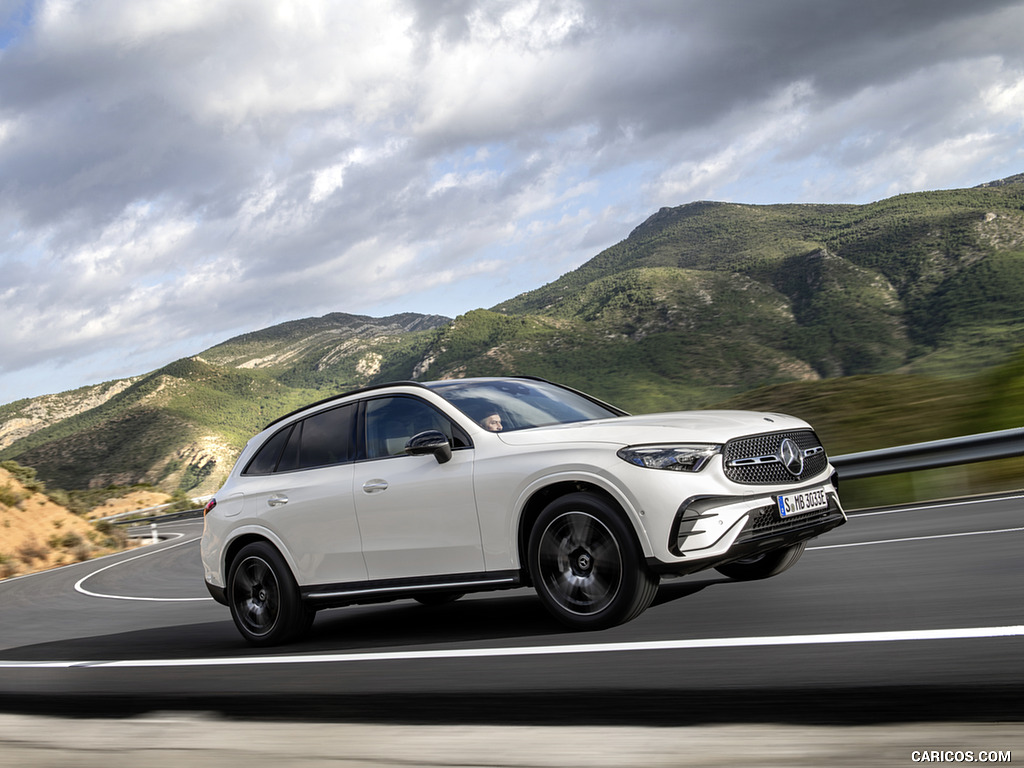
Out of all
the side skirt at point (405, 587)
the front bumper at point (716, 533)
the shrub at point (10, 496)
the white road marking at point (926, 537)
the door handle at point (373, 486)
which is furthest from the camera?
the shrub at point (10, 496)

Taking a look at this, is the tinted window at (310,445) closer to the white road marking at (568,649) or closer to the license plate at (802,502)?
the white road marking at (568,649)

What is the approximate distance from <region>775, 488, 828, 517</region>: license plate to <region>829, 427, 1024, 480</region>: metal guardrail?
5410mm

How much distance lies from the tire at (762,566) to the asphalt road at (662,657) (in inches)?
5.5

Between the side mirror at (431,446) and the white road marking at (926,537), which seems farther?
the white road marking at (926,537)

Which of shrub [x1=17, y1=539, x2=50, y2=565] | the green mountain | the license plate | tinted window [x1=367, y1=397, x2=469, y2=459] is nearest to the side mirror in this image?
tinted window [x1=367, y1=397, x2=469, y2=459]

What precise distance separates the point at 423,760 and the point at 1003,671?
2.40 metres

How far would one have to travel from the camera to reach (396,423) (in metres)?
6.90

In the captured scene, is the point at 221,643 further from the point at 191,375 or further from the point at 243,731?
the point at 191,375

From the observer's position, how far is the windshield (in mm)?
6559

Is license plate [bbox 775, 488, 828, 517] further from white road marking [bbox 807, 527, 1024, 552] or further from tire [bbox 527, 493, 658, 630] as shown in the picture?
white road marking [bbox 807, 527, 1024, 552]

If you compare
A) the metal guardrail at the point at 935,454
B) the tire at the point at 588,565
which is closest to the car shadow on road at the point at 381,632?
the tire at the point at 588,565

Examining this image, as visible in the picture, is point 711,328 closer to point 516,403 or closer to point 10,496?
point 10,496

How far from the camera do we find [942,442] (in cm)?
1100

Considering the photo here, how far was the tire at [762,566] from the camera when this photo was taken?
714 centimetres
